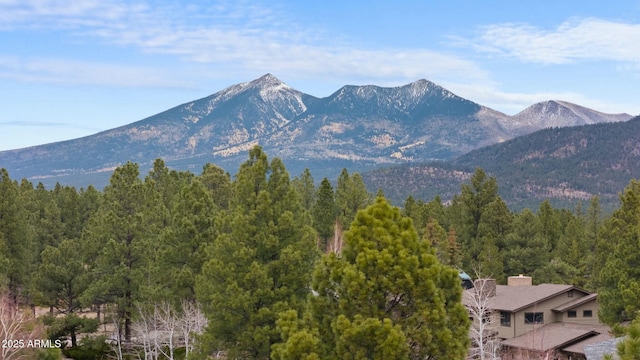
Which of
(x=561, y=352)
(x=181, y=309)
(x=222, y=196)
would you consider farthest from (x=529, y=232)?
(x=181, y=309)

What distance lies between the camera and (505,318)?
3966 cm

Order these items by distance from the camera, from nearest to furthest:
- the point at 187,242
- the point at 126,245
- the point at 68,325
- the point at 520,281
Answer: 1. the point at 187,242
2. the point at 126,245
3. the point at 68,325
4. the point at 520,281

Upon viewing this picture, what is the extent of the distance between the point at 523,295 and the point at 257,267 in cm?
2283

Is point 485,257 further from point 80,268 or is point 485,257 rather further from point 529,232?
point 80,268

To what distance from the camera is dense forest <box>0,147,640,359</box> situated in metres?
15.9

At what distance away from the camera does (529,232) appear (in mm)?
51094

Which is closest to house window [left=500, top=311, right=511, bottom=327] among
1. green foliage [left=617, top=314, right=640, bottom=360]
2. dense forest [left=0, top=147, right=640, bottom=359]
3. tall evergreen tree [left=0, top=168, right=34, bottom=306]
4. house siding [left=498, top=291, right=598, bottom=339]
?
house siding [left=498, top=291, right=598, bottom=339]

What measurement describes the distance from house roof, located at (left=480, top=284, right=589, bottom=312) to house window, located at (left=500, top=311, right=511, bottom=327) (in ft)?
1.50

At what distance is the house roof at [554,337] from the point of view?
34.8m

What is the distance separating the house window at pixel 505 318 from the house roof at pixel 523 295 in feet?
1.50

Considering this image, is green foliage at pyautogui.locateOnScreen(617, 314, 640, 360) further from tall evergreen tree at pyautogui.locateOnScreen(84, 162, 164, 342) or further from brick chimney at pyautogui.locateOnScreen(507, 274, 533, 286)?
brick chimney at pyautogui.locateOnScreen(507, 274, 533, 286)

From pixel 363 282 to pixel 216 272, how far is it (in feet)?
30.0

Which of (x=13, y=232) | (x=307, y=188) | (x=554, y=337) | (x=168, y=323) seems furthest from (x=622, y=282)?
(x=307, y=188)

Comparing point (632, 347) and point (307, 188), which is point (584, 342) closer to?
point (632, 347)
